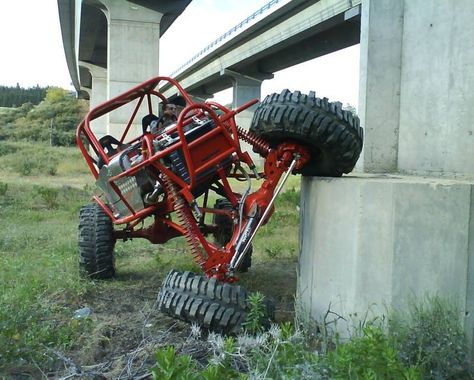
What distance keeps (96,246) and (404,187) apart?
3.77 metres

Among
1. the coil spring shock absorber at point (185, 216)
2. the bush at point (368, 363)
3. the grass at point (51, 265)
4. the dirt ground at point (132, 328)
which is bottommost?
the dirt ground at point (132, 328)

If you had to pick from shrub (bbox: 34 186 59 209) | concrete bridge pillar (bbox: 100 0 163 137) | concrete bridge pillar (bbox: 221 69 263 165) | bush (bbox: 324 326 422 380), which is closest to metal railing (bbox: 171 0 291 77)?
concrete bridge pillar (bbox: 221 69 263 165)

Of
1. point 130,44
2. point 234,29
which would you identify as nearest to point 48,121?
point 234,29

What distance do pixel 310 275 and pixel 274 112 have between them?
1340mm

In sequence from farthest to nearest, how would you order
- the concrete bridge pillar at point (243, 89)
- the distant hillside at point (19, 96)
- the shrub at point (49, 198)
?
the distant hillside at point (19, 96) → the concrete bridge pillar at point (243, 89) → the shrub at point (49, 198)

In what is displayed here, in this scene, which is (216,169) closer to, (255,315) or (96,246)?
(255,315)

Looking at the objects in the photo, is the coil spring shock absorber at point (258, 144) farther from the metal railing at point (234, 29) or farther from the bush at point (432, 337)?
the metal railing at point (234, 29)

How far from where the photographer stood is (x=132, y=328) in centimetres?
474

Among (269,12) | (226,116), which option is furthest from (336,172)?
(269,12)

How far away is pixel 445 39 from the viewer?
186 inches

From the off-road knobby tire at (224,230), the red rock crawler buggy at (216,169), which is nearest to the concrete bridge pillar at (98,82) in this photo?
the off-road knobby tire at (224,230)

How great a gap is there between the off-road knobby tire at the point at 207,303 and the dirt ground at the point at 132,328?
20cm

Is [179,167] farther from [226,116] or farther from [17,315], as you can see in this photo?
[17,315]

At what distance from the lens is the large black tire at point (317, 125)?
4.58 m
